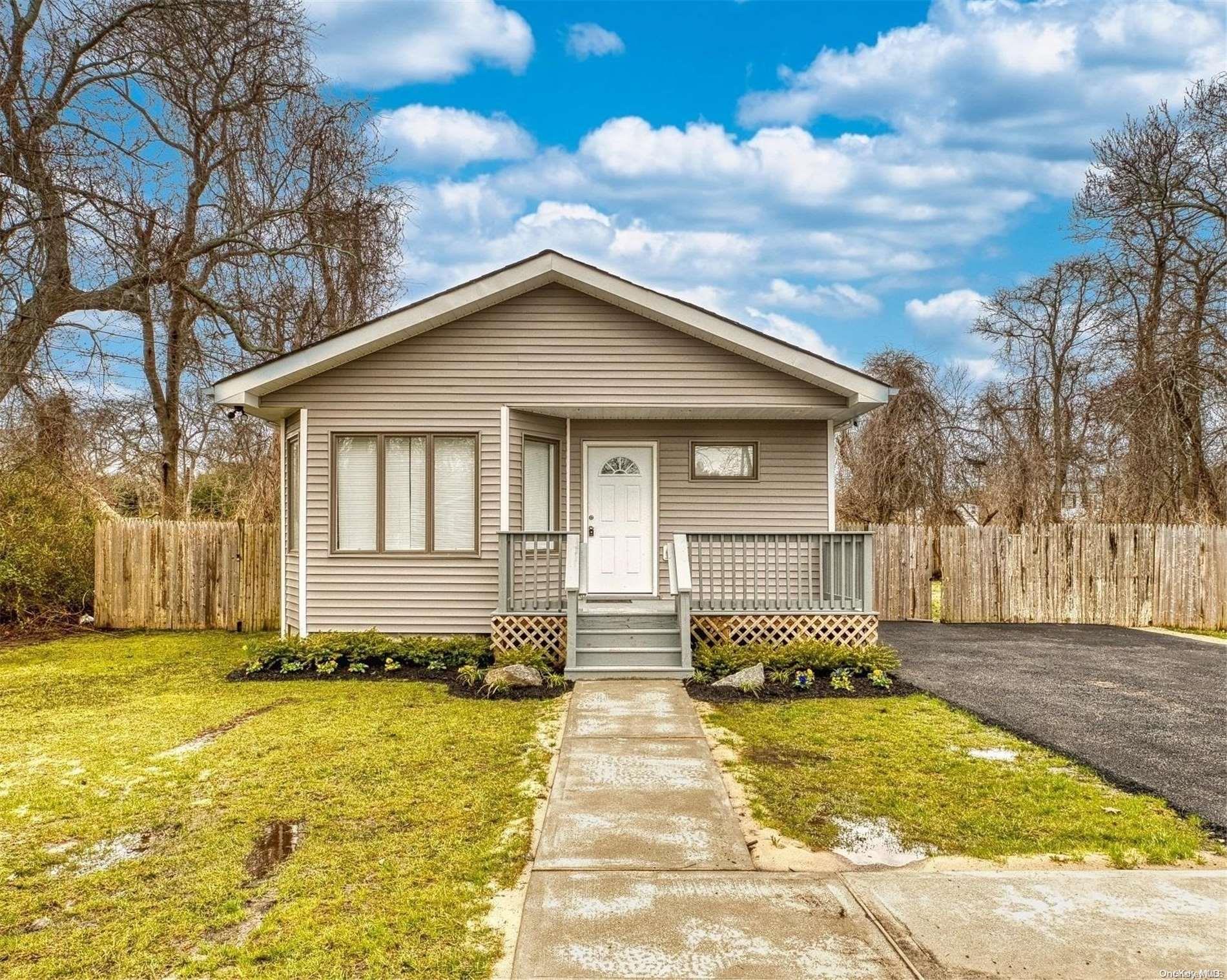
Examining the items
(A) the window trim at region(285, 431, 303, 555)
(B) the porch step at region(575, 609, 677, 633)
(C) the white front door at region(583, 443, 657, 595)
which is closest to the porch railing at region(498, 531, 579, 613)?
(B) the porch step at region(575, 609, 677, 633)

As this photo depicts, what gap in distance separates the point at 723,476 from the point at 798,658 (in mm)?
3073

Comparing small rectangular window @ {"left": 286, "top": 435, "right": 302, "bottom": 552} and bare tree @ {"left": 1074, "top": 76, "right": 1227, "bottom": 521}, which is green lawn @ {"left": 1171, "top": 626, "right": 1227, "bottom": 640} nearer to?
bare tree @ {"left": 1074, "top": 76, "right": 1227, "bottom": 521}

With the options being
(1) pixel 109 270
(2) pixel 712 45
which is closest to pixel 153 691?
(1) pixel 109 270

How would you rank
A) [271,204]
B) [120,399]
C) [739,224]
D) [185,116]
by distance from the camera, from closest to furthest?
1. [120,399]
2. [185,116]
3. [271,204]
4. [739,224]

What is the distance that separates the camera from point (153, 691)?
27.0ft

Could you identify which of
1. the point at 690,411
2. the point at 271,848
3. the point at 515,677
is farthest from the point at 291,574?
the point at 271,848

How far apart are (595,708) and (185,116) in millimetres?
14648

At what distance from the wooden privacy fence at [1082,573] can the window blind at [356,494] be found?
827 cm

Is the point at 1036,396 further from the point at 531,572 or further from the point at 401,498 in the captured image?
the point at 401,498

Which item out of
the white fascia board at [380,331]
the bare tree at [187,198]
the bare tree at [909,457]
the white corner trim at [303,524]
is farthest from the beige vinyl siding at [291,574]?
the bare tree at [909,457]

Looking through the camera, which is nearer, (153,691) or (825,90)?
(153,691)

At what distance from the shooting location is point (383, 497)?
9.76 metres

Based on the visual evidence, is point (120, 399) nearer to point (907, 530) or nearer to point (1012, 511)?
point (907, 530)

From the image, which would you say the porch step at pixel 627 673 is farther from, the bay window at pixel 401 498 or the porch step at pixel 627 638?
the bay window at pixel 401 498
